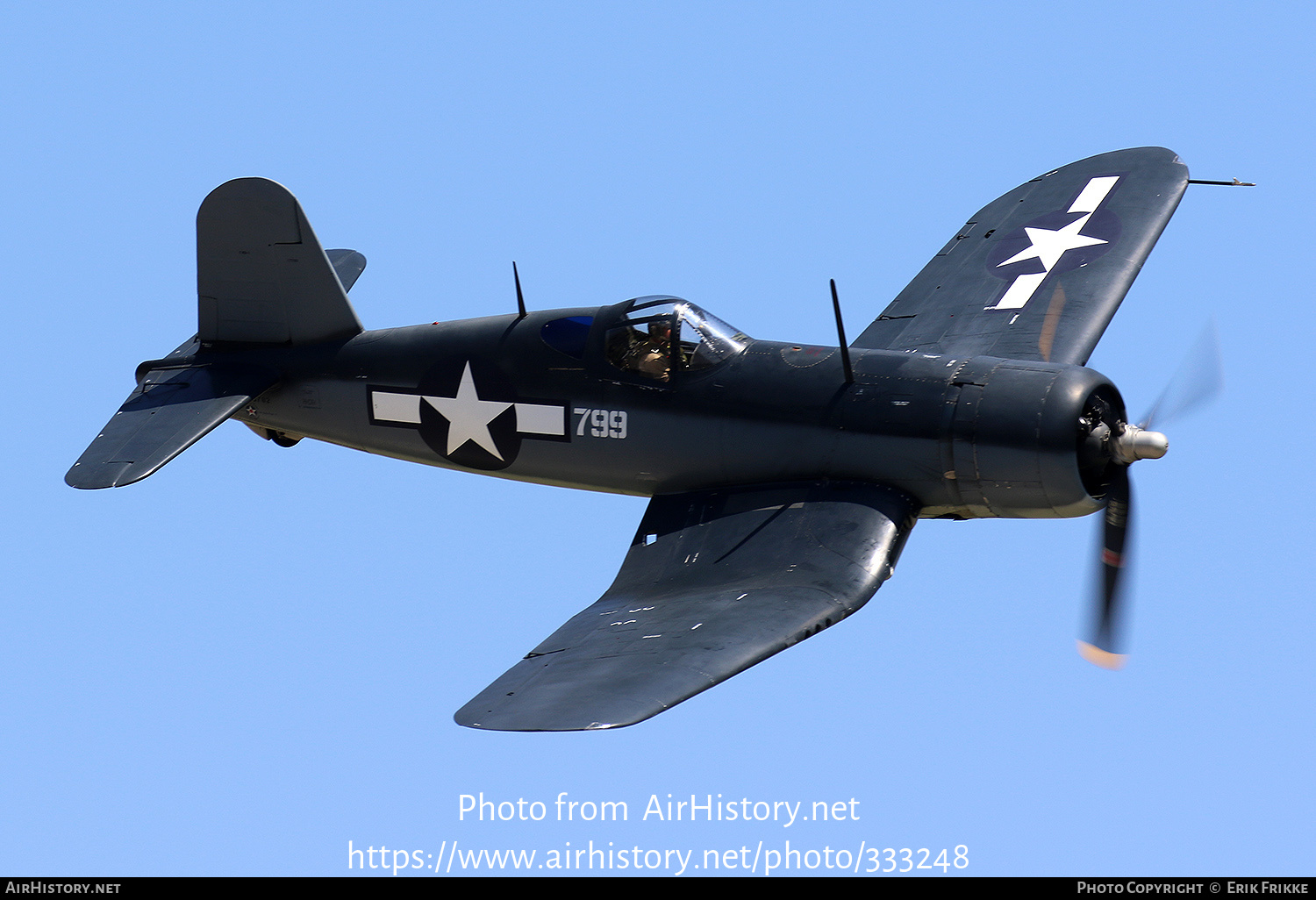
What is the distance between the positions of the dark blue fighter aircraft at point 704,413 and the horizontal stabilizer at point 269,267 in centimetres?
2

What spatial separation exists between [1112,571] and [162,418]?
270 inches

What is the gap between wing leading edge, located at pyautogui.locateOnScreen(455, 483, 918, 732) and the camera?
9.98 metres

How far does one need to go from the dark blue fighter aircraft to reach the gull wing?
0.09 ft

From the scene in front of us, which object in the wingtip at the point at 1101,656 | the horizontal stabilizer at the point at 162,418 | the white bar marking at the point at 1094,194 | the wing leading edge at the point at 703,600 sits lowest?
the wingtip at the point at 1101,656

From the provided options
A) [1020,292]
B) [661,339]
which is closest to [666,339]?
[661,339]

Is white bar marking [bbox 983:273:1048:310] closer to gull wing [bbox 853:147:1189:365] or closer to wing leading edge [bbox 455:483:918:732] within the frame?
gull wing [bbox 853:147:1189:365]

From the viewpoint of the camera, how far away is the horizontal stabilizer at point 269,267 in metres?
13.6

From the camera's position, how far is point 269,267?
13703 mm

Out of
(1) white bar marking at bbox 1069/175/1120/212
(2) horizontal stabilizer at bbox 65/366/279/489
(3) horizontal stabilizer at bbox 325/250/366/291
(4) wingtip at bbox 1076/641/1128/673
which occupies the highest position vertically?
(1) white bar marking at bbox 1069/175/1120/212

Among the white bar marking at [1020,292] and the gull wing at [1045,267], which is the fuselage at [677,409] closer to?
the gull wing at [1045,267]

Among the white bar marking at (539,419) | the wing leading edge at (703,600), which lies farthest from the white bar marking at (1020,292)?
the white bar marking at (539,419)

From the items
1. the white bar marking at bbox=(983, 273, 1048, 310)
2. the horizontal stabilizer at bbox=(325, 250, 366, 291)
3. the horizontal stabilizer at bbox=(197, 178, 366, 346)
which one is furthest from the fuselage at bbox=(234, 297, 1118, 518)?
the white bar marking at bbox=(983, 273, 1048, 310)

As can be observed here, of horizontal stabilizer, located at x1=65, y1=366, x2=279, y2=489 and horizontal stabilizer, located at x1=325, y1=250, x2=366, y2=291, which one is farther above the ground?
horizontal stabilizer, located at x1=325, y1=250, x2=366, y2=291
